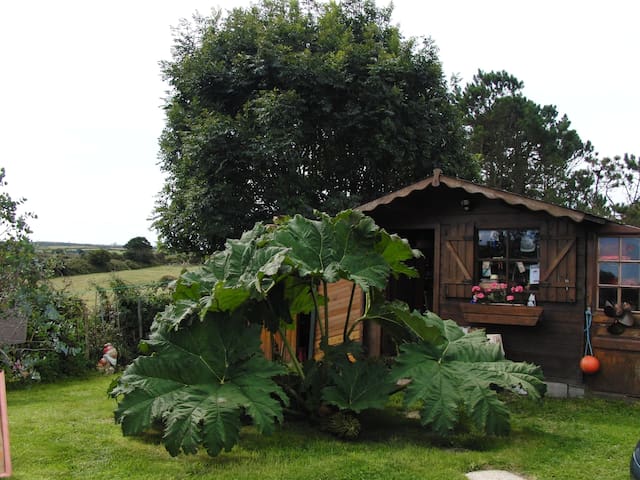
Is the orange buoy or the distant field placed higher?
the distant field

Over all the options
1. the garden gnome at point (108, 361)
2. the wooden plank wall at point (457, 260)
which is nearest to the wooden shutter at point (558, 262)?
the wooden plank wall at point (457, 260)

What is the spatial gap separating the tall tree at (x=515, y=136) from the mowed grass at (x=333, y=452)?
2070 cm

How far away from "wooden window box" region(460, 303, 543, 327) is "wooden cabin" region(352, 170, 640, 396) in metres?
0.01

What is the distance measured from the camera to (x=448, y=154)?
52.0 ft

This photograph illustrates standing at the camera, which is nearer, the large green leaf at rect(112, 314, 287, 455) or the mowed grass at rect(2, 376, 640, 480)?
the mowed grass at rect(2, 376, 640, 480)

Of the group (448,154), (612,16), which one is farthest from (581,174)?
(612,16)

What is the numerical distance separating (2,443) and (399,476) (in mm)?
2944

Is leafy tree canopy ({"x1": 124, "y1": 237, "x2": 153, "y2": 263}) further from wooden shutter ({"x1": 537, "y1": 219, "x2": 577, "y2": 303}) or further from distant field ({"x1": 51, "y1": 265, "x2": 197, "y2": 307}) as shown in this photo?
wooden shutter ({"x1": 537, "y1": 219, "x2": 577, "y2": 303})

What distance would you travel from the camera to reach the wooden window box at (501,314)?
25.8 feet

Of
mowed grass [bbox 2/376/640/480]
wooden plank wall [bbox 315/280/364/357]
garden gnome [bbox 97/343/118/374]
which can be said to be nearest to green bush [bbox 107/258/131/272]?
garden gnome [bbox 97/343/118/374]

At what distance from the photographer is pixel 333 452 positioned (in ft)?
16.5

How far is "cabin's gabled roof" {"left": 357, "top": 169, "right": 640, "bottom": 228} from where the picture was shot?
7.43 metres

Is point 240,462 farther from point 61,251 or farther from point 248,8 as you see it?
point 248,8

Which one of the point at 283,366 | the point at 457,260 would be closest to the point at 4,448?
the point at 283,366
